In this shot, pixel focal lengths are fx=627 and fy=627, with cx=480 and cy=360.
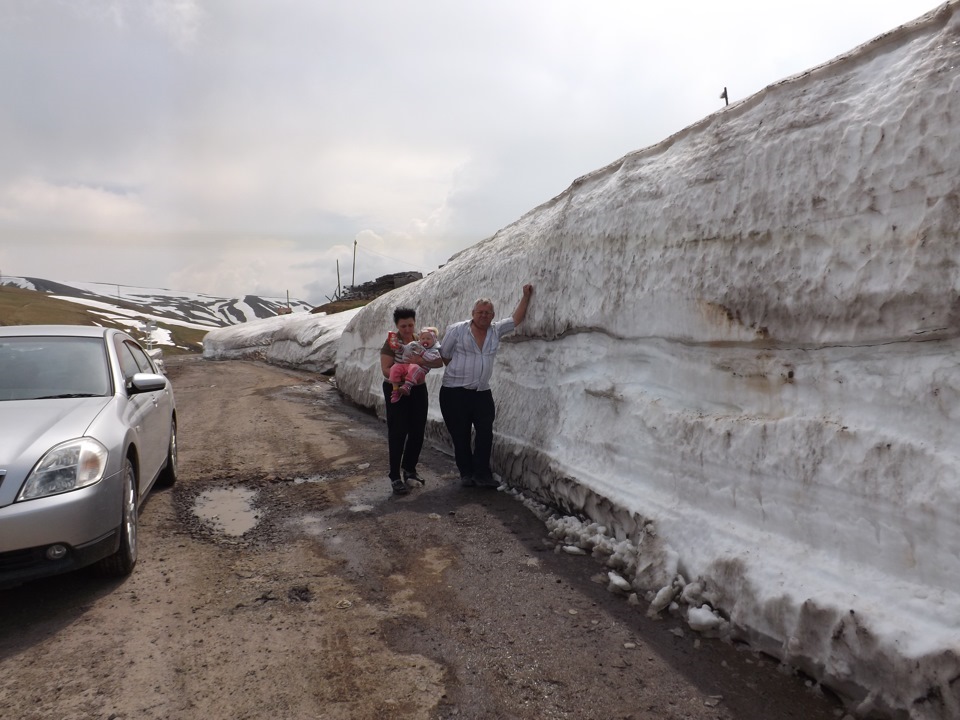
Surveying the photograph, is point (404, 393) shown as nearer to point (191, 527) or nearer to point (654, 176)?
point (191, 527)

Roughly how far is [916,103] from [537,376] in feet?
11.9

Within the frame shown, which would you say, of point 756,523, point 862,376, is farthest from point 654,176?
point 756,523

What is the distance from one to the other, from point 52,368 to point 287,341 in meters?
19.8

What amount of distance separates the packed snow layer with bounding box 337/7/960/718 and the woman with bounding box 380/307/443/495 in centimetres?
153

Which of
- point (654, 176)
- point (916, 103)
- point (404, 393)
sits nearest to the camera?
point (916, 103)

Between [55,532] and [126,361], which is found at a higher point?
[126,361]

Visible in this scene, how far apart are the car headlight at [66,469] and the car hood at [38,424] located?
5cm

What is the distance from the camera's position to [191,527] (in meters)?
4.82

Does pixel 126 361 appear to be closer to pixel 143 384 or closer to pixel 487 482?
pixel 143 384

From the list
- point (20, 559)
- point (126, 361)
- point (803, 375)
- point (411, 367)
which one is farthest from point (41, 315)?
point (803, 375)

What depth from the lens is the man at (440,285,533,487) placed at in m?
5.82

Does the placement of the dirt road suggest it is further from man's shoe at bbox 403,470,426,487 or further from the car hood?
the car hood

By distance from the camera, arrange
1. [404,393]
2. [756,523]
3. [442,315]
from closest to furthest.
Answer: [756,523] → [404,393] → [442,315]

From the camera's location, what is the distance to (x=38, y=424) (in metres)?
3.55
